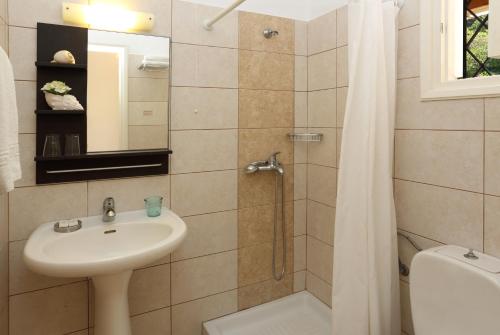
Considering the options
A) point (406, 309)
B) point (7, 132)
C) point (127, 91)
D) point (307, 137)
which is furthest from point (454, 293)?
point (127, 91)

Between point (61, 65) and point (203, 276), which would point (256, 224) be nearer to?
point (203, 276)

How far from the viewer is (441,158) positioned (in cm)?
144

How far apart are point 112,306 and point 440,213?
1497 millimetres

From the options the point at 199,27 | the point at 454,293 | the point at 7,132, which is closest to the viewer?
the point at 7,132

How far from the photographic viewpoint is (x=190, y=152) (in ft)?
6.18

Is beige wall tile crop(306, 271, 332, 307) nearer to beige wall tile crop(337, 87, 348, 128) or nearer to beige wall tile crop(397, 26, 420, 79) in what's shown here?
beige wall tile crop(337, 87, 348, 128)

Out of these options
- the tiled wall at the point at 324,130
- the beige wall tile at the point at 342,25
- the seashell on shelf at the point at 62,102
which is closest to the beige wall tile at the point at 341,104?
the tiled wall at the point at 324,130

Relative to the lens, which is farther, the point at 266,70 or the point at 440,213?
the point at 266,70

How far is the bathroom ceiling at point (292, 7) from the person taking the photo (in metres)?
1.99

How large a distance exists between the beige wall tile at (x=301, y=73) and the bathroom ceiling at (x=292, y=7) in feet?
0.88

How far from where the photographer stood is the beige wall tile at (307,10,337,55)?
6.57 ft

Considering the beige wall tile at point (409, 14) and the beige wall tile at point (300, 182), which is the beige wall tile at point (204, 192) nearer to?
the beige wall tile at point (300, 182)

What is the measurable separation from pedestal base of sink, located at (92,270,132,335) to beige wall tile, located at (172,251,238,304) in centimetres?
43

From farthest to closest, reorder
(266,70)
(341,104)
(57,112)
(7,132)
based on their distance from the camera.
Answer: (266,70) → (341,104) → (57,112) → (7,132)
